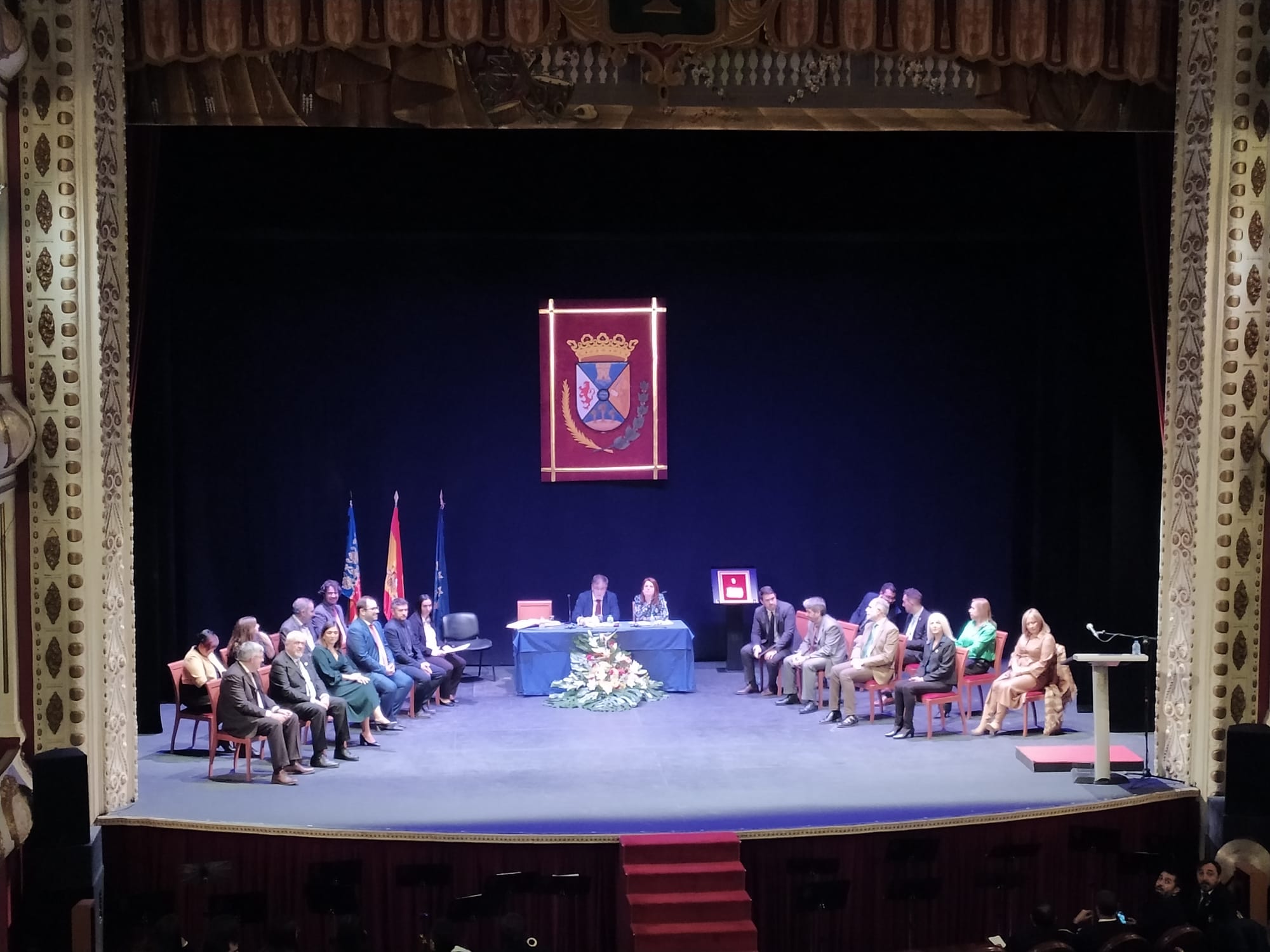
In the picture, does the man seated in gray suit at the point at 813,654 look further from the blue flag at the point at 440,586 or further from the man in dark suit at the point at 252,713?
the man in dark suit at the point at 252,713

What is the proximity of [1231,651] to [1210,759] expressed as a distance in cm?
69

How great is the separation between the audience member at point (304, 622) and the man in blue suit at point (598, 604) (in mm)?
2616

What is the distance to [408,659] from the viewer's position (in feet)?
38.0

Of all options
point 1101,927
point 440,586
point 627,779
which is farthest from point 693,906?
point 440,586

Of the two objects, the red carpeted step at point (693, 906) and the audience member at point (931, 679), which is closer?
the red carpeted step at point (693, 906)

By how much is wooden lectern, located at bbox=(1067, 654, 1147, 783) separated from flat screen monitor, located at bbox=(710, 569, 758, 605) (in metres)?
4.29

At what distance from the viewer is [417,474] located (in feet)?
43.9

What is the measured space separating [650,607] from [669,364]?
7.95ft

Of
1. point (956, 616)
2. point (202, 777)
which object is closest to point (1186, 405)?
point (956, 616)

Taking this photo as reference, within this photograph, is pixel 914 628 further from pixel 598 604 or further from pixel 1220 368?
pixel 1220 368

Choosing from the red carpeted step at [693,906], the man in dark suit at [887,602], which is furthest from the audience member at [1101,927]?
the man in dark suit at [887,602]

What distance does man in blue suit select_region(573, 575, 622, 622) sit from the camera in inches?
498

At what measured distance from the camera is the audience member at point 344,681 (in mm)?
10398

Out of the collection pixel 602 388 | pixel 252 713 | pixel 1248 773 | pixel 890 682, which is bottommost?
pixel 1248 773
